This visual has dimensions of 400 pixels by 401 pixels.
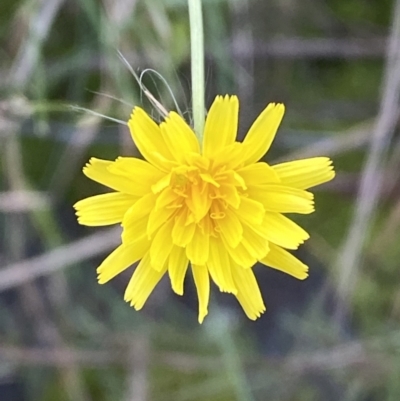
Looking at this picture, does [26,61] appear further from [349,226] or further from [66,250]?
[349,226]

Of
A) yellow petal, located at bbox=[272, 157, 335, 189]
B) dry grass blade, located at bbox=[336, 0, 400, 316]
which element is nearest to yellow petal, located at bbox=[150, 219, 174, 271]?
yellow petal, located at bbox=[272, 157, 335, 189]

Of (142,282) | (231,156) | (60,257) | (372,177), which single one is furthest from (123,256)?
(372,177)

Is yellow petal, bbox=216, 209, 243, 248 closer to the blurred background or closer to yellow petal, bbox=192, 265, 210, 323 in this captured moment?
yellow petal, bbox=192, 265, 210, 323

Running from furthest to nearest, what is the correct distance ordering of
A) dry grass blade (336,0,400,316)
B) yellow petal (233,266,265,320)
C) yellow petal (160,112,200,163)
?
dry grass blade (336,0,400,316), yellow petal (233,266,265,320), yellow petal (160,112,200,163)

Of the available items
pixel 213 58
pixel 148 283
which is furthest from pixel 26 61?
pixel 148 283

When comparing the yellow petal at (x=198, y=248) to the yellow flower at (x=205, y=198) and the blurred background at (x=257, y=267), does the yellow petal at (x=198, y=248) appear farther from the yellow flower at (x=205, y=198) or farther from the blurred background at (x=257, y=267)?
the blurred background at (x=257, y=267)

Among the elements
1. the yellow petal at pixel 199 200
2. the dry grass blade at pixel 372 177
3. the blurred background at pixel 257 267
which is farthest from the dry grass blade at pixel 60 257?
the yellow petal at pixel 199 200

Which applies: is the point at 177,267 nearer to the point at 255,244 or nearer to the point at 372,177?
the point at 255,244
